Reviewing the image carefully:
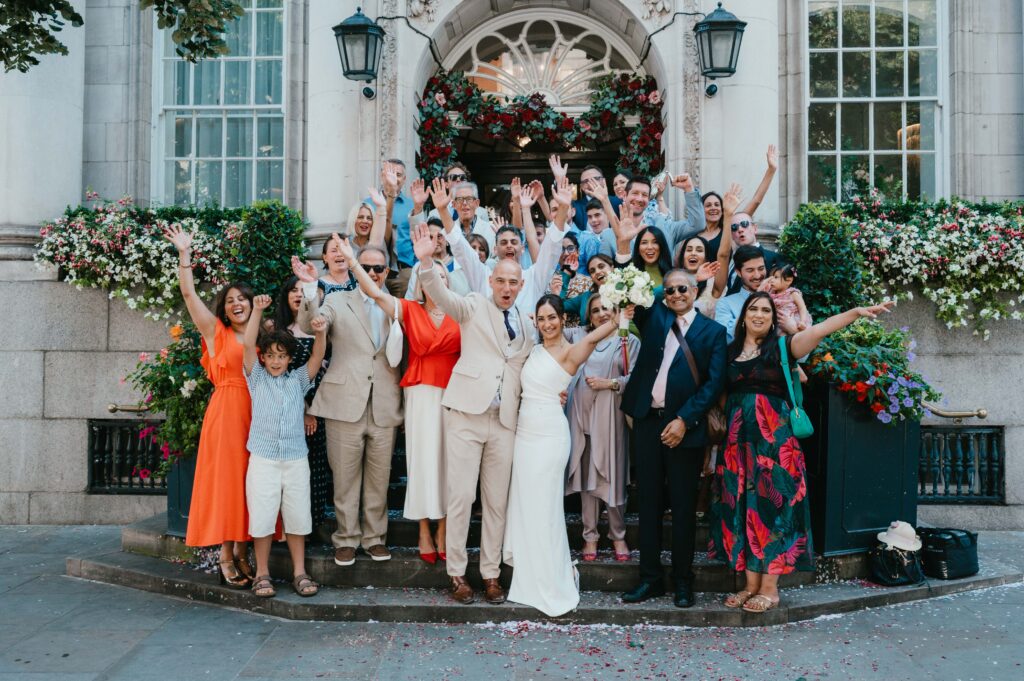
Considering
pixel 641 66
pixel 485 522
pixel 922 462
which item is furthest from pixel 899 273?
pixel 485 522

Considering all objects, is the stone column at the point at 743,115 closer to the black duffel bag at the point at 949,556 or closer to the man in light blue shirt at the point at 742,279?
the man in light blue shirt at the point at 742,279

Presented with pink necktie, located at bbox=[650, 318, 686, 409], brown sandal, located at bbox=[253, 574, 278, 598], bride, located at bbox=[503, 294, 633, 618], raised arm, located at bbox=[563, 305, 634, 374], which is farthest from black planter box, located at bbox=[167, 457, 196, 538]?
pink necktie, located at bbox=[650, 318, 686, 409]

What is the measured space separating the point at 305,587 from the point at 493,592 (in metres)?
1.34

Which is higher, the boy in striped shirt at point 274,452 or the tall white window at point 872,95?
the tall white window at point 872,95

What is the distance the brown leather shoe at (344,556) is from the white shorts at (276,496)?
1.02 feet

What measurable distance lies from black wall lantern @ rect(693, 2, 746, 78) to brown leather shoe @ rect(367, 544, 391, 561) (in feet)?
19.9

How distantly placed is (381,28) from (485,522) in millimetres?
5854

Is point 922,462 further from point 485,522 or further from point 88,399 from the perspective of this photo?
point 88,399

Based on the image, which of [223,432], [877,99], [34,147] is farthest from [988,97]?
[34,147]

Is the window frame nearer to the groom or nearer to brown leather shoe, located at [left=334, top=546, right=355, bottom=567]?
the groom

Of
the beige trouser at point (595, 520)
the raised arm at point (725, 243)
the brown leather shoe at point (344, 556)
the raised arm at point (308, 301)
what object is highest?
the raised arm at point (725, 243)

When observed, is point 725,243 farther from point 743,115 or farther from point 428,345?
point 743,115

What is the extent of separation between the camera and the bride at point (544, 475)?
5957 millimetres

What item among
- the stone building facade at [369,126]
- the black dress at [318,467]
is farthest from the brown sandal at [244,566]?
the stone building facade at [369,126]
